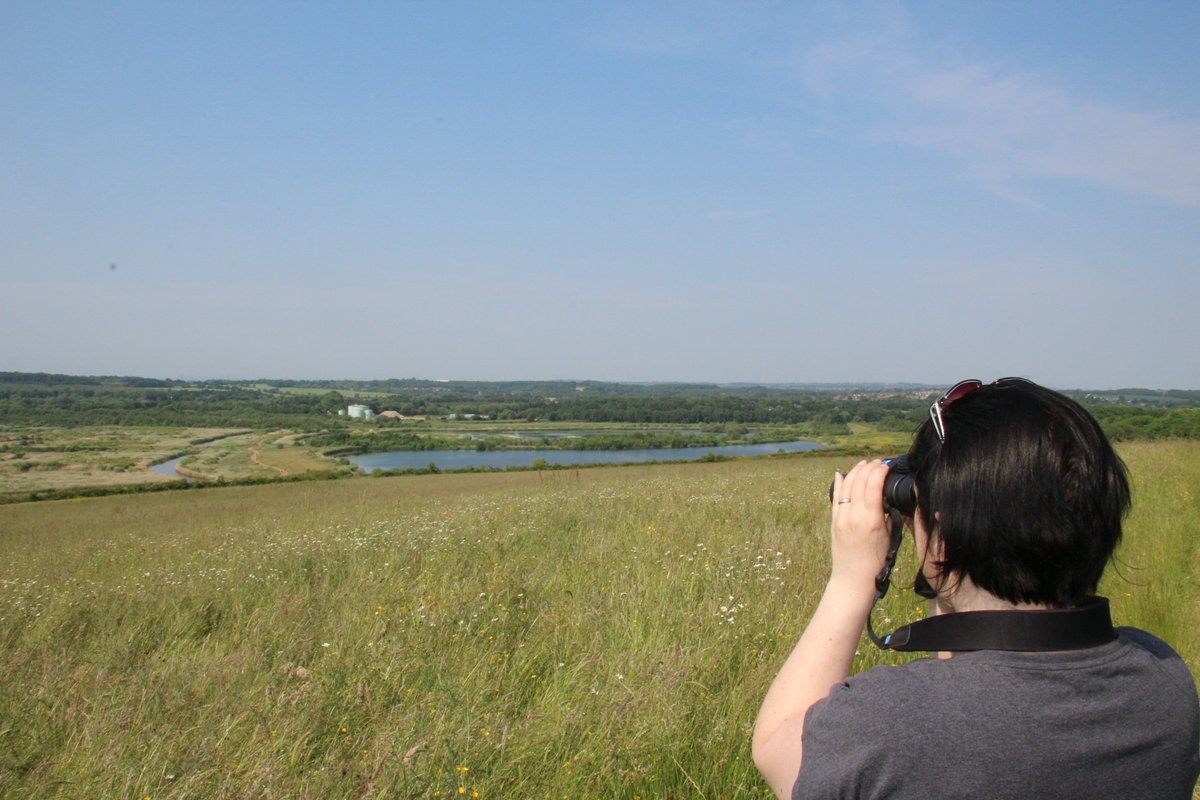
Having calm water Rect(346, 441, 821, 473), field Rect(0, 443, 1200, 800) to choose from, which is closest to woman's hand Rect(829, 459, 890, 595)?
field Rect(0, 443, 1200, 800)

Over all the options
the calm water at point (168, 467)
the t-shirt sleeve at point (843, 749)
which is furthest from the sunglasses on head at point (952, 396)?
the calm water at point (168, 467)

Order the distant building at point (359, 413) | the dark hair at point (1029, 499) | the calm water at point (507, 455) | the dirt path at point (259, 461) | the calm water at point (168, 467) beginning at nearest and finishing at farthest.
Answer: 1. the dark hair at point (1029, 499)
2. the dirt path at point (259, 461)
3. the calm water at point (168, 467)
4. the calm water at point (507, 455)
5. the distant building at point (359, 413)

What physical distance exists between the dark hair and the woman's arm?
0.12 metres

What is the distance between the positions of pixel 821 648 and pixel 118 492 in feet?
173

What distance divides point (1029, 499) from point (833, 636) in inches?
15.6

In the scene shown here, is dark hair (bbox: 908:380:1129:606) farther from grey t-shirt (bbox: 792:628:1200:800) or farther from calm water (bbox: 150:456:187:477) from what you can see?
calm water (bbox: 150:456:187:477)

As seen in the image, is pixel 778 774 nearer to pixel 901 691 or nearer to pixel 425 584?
pixel 901 691

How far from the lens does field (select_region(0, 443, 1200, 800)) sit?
2.54 metres

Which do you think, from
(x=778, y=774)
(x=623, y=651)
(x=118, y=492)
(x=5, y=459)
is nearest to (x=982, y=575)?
(x=778, y=774)

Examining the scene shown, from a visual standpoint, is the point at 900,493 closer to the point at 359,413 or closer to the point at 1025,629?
the point at 1025,629

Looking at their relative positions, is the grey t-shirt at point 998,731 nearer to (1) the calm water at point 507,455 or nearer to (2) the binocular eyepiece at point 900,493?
(2) the binocular eyepiece at point 900,493

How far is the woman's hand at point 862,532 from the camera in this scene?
1.25 m

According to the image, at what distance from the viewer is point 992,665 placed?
1084mm

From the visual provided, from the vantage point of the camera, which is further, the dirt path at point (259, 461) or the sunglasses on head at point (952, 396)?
the dirt path at point (259, 461)
